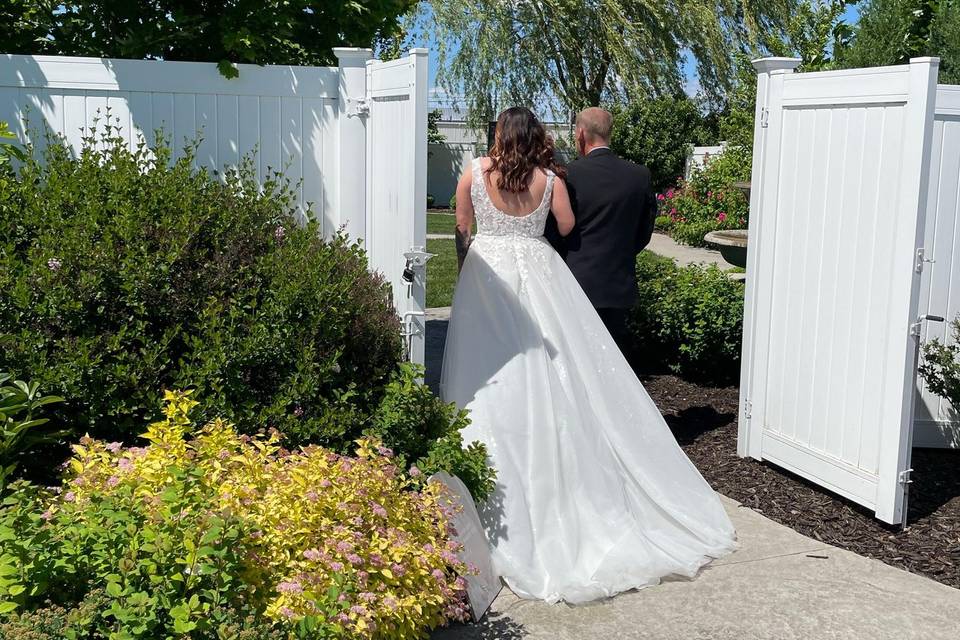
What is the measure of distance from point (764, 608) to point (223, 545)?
2197 millimetres

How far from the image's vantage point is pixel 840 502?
16.8 ft

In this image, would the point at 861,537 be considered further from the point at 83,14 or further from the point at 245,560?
the point at 83,14

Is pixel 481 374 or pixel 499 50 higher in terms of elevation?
pixel 499 50

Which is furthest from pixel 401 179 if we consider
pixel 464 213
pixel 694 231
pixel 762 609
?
pixel 694 231

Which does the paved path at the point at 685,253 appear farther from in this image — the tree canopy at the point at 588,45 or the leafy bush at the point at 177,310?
the leafy bush at the point at 177,310

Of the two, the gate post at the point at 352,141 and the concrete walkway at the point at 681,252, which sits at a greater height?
the gate post at the point at 352,141

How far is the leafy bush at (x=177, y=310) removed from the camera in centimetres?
374

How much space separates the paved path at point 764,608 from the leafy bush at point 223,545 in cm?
40

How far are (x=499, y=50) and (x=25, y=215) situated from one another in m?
19.8

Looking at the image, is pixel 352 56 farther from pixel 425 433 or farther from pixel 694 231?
pixel 694 231

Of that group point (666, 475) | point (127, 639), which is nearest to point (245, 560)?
point (127, 639)

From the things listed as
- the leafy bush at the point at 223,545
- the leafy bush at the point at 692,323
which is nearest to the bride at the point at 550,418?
the leafy bush at the point at 223,545

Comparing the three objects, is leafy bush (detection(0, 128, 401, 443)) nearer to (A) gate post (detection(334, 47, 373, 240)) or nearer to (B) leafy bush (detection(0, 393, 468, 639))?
(B) leafy bush (detection(0, 393, 468, 639))

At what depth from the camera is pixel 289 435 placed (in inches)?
157
